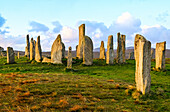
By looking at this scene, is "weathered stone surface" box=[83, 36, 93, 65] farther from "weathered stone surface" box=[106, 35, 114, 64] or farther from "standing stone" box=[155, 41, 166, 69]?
"standing stone" box=[155, 41, 166, 69]

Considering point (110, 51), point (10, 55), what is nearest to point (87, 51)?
point (110, 51)

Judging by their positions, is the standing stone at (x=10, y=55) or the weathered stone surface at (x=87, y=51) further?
the standing stone at (x=10, y=55)

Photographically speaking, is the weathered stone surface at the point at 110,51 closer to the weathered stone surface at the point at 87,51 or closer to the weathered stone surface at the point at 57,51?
the weathered stone surface at the point at 87,51

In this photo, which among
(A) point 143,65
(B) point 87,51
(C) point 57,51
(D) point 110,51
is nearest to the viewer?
(A) point 143,65

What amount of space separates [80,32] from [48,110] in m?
28.7

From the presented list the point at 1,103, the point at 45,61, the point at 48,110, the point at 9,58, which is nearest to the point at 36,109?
the point at 48,110

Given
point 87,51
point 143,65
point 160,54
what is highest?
point 87,51

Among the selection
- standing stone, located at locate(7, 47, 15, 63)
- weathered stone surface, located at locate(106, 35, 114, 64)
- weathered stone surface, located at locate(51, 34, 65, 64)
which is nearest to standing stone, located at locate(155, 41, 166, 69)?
weathered stone surface, located at locate(106, 35, 114, 64)

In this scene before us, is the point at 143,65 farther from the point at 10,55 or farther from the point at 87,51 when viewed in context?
the point at 10,55

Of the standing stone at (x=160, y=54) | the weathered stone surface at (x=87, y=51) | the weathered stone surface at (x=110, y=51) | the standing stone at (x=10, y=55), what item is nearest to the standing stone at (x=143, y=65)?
the standing stone at (x=160, y=54)

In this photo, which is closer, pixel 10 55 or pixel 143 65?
pixel 143 65

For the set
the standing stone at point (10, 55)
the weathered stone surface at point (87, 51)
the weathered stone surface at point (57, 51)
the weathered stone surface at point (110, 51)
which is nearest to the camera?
the weathered stone surface at point (87, 51)

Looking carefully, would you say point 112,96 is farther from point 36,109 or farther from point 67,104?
point 36,109

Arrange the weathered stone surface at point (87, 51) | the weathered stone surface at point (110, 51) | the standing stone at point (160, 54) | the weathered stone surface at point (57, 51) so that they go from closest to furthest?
the standing stone at point (160, 54) < the weathered stone surface at point (87, 51) < the weathered stone surface at point (57, 51) < the weathered stone surface at point (110, 51)
